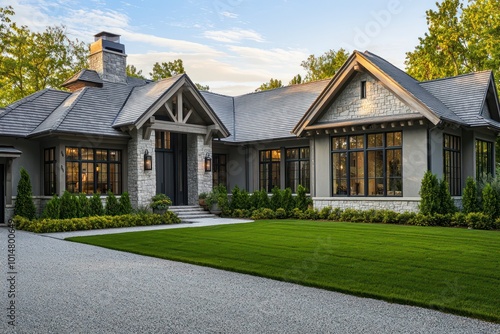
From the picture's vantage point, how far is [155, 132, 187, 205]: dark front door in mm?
20125

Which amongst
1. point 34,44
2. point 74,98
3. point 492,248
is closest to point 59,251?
point 492,248

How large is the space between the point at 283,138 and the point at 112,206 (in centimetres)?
764

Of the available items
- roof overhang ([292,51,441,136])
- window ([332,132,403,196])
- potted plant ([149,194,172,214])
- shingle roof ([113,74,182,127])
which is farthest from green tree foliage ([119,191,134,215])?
window ([332,132,403,196])

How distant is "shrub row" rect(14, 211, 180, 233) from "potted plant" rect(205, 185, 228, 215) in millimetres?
2441

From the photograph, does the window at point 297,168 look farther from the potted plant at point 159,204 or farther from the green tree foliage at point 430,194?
the green tree foliage at point 430,194

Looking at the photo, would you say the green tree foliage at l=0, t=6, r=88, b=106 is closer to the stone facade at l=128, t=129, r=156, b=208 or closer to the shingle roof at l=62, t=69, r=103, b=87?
the shingle roof at l=62, t=69, r=103, b=87

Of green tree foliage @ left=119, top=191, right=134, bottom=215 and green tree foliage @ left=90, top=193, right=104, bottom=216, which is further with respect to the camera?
green tree foliage @ left=119, top=191, right=134, bottom=215

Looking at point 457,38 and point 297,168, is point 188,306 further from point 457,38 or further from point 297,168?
point 457,38

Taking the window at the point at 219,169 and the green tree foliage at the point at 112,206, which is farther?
the window at the point at 219,169

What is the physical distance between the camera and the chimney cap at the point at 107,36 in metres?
22.1

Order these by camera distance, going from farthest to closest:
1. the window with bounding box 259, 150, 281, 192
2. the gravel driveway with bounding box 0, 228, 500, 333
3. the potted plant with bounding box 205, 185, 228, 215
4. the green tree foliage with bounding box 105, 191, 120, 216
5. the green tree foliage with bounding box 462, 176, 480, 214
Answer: the window with bounding box 259, 150, 281, 192, the potted plant with bounding box 205, 185, 228, 215, the green tree foliage with bounding box 105, 191, 120, 216, the green tree foliage with bounding box 462, 176, 480, 214, the gravel driveway with bounding box 0, 228, 500, 333

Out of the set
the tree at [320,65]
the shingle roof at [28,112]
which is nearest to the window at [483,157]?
the shingle roof at [28,112]


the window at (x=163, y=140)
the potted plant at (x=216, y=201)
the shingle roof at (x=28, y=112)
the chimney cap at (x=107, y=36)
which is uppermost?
the chimney cap at (x=107, y=36)

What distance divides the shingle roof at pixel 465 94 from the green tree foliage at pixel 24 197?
605 inches
